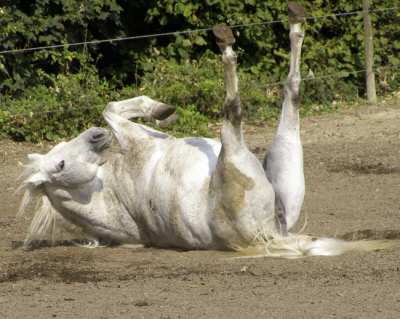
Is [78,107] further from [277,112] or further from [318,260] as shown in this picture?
[318,260]

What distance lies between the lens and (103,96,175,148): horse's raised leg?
14.7ft

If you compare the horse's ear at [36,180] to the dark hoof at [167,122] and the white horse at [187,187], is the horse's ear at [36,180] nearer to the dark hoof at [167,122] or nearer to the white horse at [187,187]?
the white horse at [187,187]

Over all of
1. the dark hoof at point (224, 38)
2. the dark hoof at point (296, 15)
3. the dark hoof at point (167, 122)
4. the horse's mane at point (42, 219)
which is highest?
the dark hoof at point (296, 15)

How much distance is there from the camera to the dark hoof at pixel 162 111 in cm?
471

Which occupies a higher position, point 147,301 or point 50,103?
point 50,103

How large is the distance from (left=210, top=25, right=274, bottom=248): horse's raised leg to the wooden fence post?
7.20 m

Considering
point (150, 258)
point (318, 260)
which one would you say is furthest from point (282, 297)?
point (150, 258)

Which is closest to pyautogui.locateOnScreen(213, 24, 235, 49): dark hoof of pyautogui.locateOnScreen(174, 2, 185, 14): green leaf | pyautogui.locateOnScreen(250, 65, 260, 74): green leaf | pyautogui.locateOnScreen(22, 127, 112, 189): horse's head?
pyautogui.locateOnScreen(22, 127, 112, 189): horse's head

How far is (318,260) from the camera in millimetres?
3764

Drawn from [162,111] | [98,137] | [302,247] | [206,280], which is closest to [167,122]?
[162,111]

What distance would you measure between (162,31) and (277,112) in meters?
2.43

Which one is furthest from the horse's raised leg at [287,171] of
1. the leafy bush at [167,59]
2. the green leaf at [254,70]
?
the green leaf at [254,70]

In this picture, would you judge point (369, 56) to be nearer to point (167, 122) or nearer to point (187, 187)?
point (167, 122)

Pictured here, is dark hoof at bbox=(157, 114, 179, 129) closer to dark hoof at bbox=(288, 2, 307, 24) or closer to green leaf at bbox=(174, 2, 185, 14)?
dark hoof at bbox=(288, 2, 307, 24)
